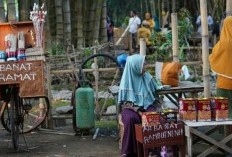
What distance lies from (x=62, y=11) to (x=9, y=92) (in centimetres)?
1014

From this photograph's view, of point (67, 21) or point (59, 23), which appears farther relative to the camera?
point (67, 21)

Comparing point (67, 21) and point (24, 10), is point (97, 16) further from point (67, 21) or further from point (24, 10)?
point (24, 10)

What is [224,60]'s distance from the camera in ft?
23.8

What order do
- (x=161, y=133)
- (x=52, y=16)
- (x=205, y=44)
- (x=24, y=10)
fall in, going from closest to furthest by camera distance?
(x=161, y=133)
(x=205, y=44)
(x=24, y=10)
(x=52, y=16)

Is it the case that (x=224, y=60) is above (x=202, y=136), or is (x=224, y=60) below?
above

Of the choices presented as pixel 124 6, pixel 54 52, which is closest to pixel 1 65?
pixel 54 52

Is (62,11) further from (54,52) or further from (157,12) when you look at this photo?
(157,12)

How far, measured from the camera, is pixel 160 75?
8.84 metres

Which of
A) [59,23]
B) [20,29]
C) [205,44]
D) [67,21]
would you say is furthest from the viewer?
[67,21]

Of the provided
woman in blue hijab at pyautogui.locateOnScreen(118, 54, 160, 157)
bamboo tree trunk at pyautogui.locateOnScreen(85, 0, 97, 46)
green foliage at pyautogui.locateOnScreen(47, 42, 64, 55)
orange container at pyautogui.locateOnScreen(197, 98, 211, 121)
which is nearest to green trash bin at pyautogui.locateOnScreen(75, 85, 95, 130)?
woman in blue hijab at pyautogui.locateOnScreen(118, 54, 160, 157)

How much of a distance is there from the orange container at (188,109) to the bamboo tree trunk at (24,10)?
1005 centimetres

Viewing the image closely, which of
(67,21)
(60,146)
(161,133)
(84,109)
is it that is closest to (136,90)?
(161,133)

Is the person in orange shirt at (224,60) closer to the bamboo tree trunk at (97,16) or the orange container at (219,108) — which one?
the orange container at (219,108)

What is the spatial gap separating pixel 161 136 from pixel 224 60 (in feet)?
4.71
